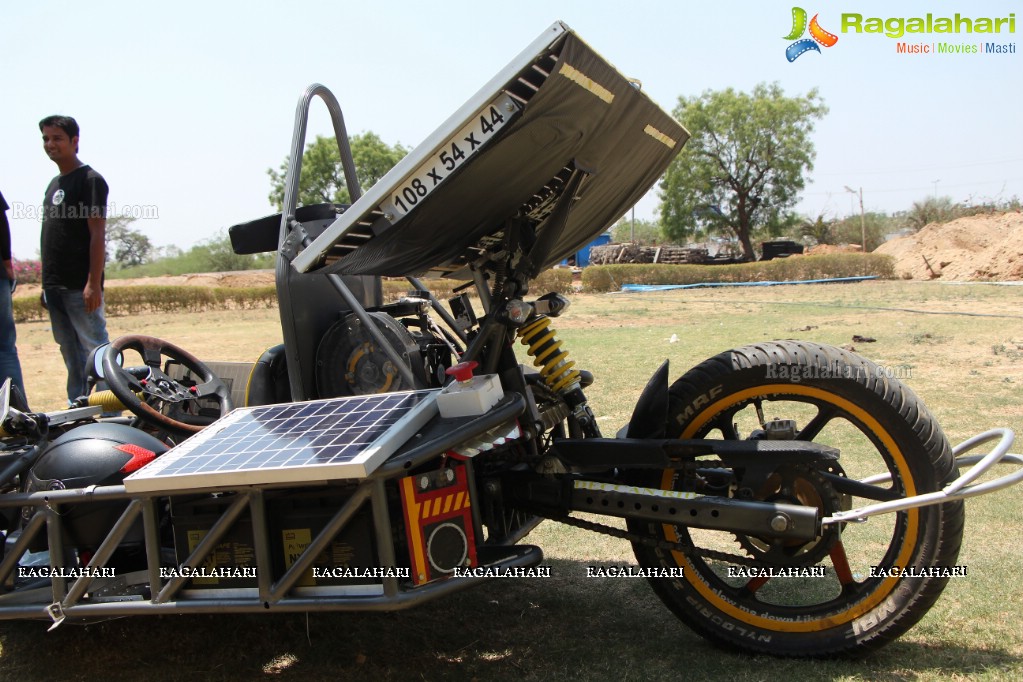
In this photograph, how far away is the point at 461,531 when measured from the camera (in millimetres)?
2822

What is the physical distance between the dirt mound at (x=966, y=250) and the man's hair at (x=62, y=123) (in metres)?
31.4

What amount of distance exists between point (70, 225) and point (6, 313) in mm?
717

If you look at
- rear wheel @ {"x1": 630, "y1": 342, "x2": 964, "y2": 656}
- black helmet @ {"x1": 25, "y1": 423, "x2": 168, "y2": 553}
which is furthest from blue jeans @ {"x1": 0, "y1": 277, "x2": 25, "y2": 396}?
rear wheel @ {"x1": 630, "y1": 342, "x2": 964, "y2": 656}

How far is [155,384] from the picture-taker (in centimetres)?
407

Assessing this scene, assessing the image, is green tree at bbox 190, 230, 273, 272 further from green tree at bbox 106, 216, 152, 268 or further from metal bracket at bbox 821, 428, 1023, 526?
metal bracket at bbox 821, 428, 1023, 526

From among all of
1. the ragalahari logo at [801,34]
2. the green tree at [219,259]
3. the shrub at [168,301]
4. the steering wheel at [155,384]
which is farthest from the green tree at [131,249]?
the steering wheel at [155,384]

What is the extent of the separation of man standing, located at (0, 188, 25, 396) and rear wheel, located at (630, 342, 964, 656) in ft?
14.3

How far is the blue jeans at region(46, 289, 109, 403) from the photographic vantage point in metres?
5.59

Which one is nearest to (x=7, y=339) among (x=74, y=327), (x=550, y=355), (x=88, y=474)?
(x=74, y=327)

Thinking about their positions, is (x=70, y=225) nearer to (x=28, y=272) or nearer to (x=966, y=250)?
(x=966, y=250)

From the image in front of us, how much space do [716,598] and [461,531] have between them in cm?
100

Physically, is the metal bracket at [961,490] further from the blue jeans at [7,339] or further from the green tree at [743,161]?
the green tree at [743,161]

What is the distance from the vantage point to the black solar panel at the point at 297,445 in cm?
258

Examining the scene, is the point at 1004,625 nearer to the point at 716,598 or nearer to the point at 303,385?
the point at 716,598
